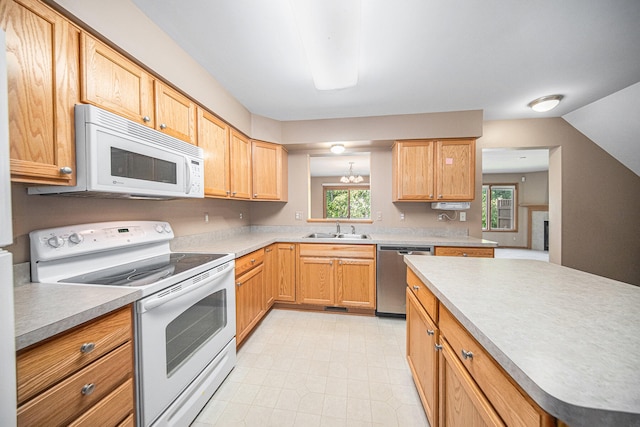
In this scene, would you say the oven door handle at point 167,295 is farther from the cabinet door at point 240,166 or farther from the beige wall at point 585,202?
the beige wall at point 585,202

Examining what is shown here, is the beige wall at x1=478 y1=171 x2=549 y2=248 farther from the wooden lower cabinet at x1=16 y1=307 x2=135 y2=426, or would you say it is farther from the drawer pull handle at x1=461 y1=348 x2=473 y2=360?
the wooden lower cabinet at x1=16 y1=307 x2=135 y2=426

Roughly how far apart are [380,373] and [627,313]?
1454 millimetres

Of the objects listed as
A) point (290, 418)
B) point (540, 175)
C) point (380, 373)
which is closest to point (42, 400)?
point (290, 418)

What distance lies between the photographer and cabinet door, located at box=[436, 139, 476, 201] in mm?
2816

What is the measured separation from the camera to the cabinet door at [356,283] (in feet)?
8.84

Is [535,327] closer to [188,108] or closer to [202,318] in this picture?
[202,318]

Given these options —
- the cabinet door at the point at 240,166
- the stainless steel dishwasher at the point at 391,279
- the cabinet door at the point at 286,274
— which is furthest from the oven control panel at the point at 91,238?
the stainless steel dishwasher at the point at 391,279

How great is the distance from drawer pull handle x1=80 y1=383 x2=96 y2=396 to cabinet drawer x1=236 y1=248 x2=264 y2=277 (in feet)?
3.75

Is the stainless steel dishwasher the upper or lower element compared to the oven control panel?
lower

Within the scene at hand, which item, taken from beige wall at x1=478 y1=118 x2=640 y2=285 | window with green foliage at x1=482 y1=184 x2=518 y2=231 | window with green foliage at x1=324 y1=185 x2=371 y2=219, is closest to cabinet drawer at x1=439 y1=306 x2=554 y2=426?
beige wall at x1=478 y1=118 x2=640 y2=285

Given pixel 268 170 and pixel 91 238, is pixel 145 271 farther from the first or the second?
pixel 268 170

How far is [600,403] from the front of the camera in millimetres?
425

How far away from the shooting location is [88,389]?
0.85 meters

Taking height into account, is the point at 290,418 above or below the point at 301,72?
below
